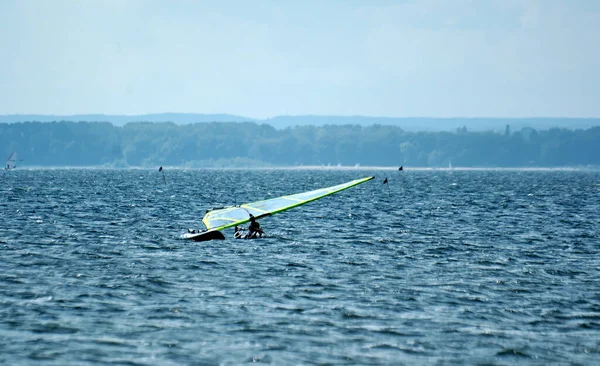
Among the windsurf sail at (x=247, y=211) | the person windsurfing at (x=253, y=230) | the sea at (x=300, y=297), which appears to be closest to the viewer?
the sea at (x=300, y=297)

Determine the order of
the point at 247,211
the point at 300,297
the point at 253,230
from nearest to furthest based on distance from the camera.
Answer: the point at 300,297 < the point at 253,230 < the point at 247,211

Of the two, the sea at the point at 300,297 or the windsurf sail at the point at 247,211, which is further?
Answer: the windsurf sail at the point at 247,211

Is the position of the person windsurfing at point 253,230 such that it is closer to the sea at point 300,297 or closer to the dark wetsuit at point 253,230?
the dark wetsuit at point 253,230

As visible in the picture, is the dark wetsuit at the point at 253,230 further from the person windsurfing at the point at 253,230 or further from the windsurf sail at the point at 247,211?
the windsurf sail at the point at 247,211

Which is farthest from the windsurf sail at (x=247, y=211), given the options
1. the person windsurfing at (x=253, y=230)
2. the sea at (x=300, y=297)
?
the sea at (x=300, y=297)

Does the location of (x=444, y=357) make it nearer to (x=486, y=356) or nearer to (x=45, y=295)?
(x=486, y=356)

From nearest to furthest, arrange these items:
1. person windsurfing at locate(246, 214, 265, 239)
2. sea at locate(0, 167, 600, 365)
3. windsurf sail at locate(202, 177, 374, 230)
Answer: sea at locate(0, 167, 600, 365) → person windsurfing at locate(246, 214, 265, 239) → windsurf sail at locate(202, 177, 374, 230)

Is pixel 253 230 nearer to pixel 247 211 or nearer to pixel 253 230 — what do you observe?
pixel 253 230

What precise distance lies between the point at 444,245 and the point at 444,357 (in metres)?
23.7

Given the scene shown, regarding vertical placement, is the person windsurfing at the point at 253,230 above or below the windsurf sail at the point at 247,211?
below

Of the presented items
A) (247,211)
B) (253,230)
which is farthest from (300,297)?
(247,211)

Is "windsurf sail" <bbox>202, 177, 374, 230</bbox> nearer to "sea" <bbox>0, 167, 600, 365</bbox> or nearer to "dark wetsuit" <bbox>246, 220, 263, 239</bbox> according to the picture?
"dark wetsuit" <bbox>246, 220, 263, 239</bbox>

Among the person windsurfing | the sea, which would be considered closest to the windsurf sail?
the person windsurfing

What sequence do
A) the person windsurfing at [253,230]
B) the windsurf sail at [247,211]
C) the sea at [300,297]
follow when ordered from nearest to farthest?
the sea at [300,297] < the person windsurfing at [253,230] < the windsurf sail at [247,211]
